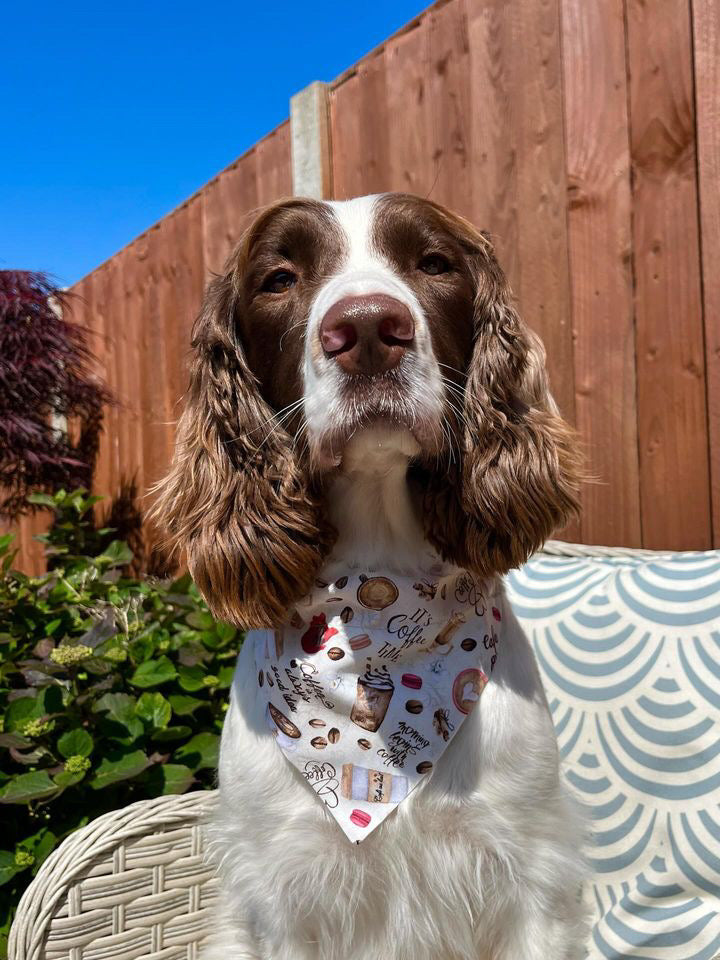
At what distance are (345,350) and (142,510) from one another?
14.4ft

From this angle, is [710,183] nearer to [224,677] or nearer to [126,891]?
[224,677]

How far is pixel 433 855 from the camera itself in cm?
157

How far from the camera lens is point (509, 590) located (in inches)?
98.3

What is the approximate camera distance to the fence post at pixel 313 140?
3719 mm

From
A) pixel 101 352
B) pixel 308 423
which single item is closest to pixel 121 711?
pixel 308 423

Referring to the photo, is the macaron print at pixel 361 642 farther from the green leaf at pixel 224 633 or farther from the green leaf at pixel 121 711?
the green leaf at pixel 224 633

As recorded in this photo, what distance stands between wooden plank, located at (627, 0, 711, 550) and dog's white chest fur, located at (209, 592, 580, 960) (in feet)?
3.28

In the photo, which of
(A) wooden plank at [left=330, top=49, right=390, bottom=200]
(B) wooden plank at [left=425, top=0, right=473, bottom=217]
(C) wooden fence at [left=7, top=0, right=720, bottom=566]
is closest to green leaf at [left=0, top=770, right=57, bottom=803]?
(C) wooden fence at [left=7, top=0, right=720, bottom=566]

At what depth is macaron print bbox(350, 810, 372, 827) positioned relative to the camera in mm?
1534

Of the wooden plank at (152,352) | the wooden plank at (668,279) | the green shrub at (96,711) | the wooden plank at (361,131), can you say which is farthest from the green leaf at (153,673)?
the wooden plank at (152,352)

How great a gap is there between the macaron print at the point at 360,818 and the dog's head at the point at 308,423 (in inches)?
A: 15.7

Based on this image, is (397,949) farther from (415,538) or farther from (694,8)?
(694,8)

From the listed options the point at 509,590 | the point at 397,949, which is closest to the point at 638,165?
the point at 509,590

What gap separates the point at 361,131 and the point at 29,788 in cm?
284
